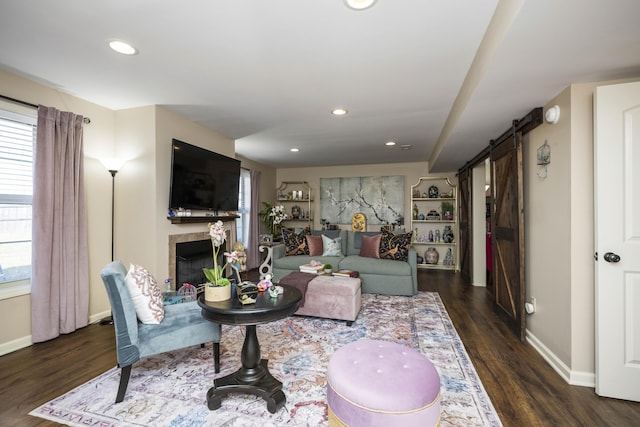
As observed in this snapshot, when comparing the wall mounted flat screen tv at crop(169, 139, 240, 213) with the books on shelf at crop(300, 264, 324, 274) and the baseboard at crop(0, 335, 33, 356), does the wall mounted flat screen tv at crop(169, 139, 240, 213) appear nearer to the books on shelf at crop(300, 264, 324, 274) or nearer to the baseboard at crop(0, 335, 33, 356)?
the books on shelf at crop(300, 264, 324, 274)

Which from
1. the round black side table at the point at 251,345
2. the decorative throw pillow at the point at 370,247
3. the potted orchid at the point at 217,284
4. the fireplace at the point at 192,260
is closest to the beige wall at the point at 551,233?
the round black side table at the point at 251,345

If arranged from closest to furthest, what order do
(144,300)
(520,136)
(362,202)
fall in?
1. (144,300)
2. (520,136)
3. (362,202)

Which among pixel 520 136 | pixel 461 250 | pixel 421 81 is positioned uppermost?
pixel 421 81

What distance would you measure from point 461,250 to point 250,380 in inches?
198

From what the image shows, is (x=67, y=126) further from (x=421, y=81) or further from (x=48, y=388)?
(x=421, y=81)

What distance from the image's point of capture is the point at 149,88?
110 inches

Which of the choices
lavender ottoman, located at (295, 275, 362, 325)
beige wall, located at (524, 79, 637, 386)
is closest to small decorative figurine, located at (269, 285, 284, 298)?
lavender ottoman, located at (295, 275, 362, 325)

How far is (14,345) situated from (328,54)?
3.66 meters

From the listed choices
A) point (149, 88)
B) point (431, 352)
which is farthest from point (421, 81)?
point (149, 88)

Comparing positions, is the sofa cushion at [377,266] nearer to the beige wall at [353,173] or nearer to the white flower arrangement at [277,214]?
the white flower arrangement at [277,214]

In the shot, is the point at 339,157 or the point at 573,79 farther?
the point at 339,157

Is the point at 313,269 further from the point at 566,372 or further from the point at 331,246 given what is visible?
the point at 566,372

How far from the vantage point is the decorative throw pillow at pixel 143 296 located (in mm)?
1947

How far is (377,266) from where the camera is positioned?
427 cm
